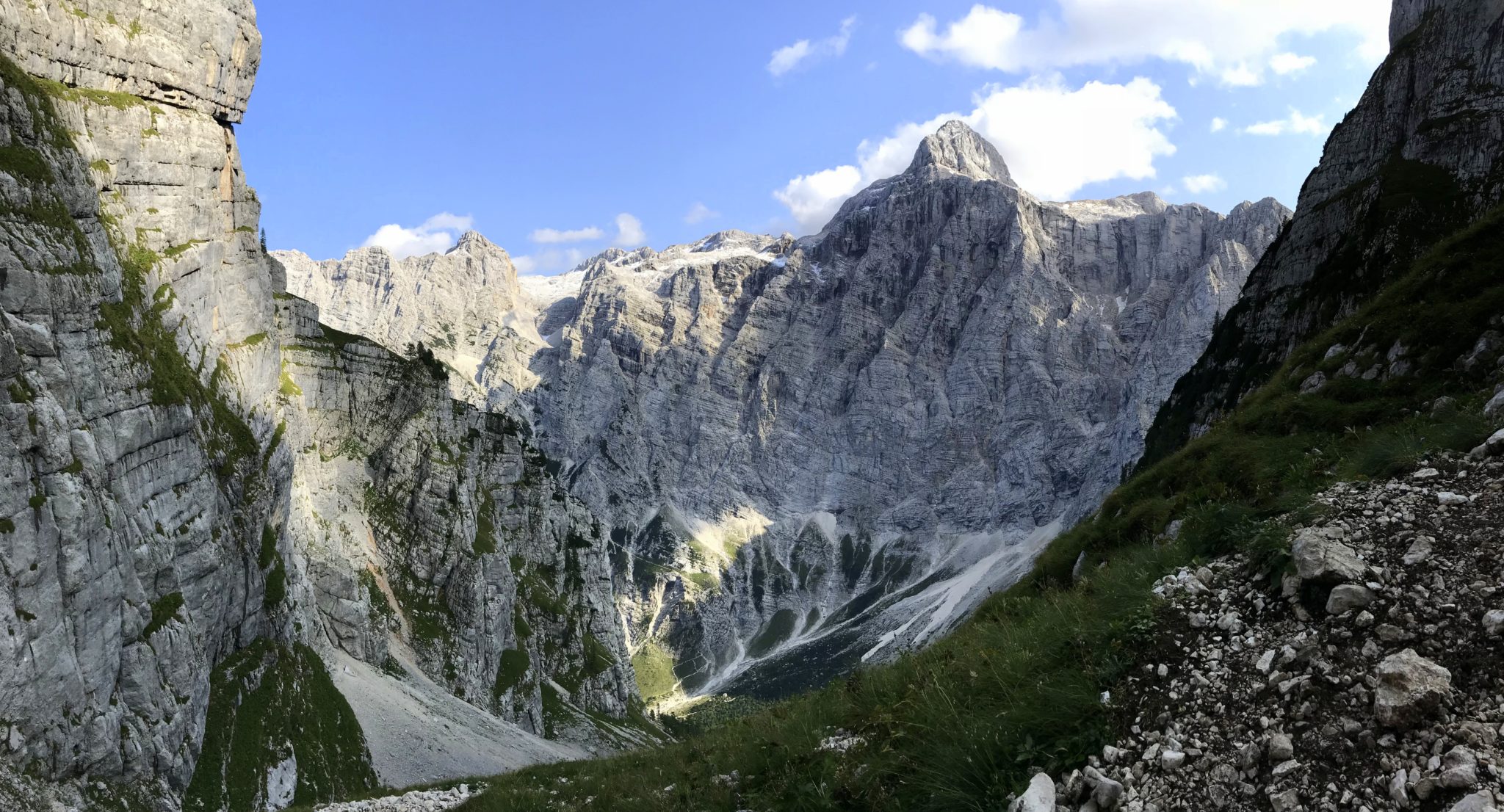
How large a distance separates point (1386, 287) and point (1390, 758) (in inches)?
989

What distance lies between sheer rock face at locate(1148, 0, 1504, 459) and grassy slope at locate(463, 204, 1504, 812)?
78.7m

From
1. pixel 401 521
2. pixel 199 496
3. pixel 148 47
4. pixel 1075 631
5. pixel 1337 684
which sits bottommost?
pixel 1337 684

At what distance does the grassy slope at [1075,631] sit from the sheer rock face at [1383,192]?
7873cm

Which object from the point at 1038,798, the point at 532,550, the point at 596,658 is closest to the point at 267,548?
the point at 532,550

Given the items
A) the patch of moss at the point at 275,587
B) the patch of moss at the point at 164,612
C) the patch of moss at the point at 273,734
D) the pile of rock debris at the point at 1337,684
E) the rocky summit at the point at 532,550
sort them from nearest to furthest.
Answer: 1. the pile of rock debris at the point at 1337,684
2. the rocky summit at the point at 532,550
3. the patch of moss at the point at 164,612
4. the patch of moss at the point at 273,734
5. the patch of moss at the point at 275,587

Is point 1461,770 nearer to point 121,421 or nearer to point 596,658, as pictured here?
point 121,421

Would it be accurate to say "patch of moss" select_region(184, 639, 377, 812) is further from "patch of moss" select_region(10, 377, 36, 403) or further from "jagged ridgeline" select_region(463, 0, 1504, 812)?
"jagged ridgeline" select_region(463, 0, 1504, 812)

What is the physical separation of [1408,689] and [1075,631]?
3554mm

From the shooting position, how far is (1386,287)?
81.3ft

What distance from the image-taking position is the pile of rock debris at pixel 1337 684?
230 inches

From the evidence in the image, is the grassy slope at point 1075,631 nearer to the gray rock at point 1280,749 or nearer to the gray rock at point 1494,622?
the gray rock at point 1280,749

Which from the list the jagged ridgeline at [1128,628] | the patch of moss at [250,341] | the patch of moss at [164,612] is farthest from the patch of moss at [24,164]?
the jagged ridgeline at [1128,628]

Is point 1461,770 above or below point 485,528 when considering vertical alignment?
below

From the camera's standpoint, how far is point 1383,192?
97.4 metres
